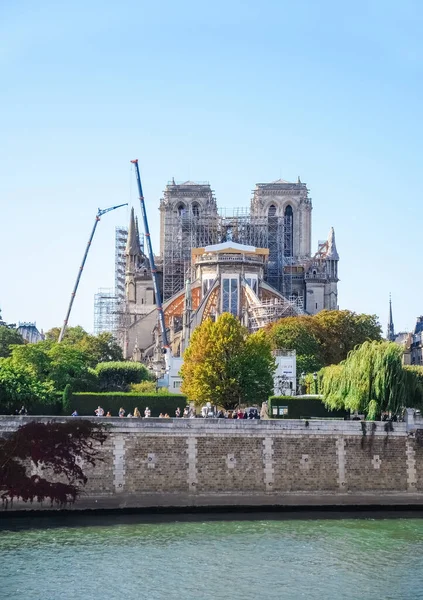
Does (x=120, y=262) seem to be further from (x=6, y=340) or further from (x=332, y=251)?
(x=6, y=340)

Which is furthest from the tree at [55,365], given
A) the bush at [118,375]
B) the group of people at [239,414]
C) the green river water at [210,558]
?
the green river water at [210,558]

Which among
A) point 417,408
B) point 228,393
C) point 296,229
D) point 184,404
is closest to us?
point 417,408

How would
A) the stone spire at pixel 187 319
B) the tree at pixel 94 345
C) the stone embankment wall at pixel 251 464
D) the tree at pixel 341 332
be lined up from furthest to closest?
the tree at pixel 94 345
the stone spire at pixel 187 319
the tree at pixel 341 332
the stone embankment wall at pixel 251 464

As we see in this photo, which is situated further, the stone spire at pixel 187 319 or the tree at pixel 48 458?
the stone spire at pixel 187 319

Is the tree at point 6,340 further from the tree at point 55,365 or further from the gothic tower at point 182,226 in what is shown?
the gothic tower at point 182,226

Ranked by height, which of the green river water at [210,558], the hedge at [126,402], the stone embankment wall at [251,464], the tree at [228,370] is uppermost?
the tree at [228,370]

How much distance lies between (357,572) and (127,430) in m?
11.8

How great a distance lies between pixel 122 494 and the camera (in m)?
42.5

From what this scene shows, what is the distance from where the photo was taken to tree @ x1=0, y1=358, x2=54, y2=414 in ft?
159

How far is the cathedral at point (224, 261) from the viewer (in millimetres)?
96562

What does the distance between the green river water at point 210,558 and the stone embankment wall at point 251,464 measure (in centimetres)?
147

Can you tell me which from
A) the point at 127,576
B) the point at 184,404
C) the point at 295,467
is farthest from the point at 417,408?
the point at 127,576

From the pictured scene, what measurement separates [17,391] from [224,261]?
A: 4978 centimetres

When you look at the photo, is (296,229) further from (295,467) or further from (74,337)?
(295,467)
